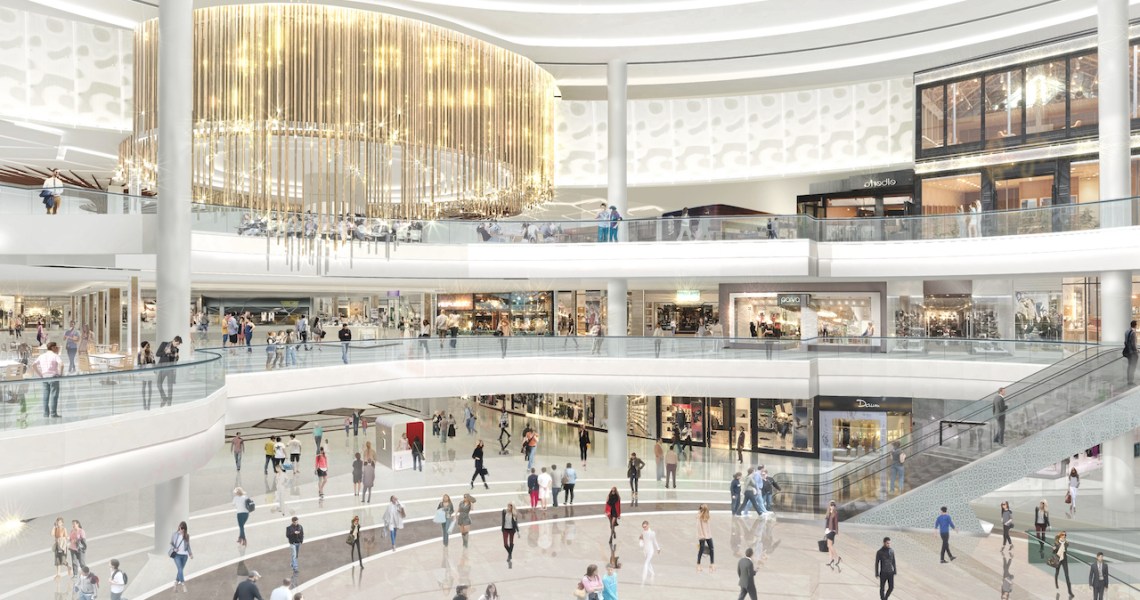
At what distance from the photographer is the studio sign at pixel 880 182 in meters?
23.8

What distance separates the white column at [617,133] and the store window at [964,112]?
30.7ft

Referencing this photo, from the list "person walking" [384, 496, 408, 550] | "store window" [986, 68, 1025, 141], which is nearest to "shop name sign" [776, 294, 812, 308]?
"store window" [986, 68, 1025, 141]

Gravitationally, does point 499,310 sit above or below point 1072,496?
above

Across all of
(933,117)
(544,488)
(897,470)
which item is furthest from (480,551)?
(933,117)

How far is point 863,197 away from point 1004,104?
4903 millimetres

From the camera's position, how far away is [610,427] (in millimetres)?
22297

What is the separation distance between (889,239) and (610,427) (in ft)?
29.9

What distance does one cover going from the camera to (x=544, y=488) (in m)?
17.5

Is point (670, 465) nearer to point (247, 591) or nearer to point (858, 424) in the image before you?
point (858, 424)

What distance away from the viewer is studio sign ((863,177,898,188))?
2384 cm

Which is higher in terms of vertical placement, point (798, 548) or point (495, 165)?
point (495, 165)

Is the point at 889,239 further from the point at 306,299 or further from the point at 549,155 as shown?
the point at 306,299

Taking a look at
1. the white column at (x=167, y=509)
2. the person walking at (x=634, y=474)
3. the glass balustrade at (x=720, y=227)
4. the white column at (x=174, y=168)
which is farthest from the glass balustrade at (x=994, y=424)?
the white column at (x=174, y=168)

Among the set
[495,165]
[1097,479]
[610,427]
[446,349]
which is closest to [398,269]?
[446,349]
